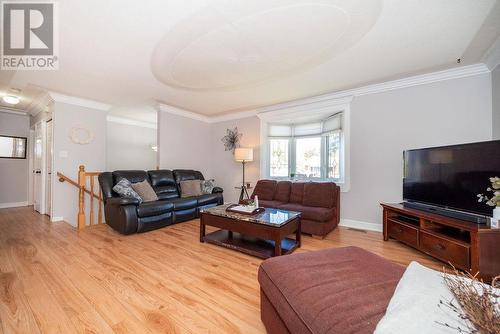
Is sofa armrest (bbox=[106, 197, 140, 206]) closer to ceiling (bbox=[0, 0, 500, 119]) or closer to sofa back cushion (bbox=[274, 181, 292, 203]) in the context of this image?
ceiling (bbox=[0, 0, 500, 119])

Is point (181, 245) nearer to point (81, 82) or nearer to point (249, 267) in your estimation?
point (249, 267)

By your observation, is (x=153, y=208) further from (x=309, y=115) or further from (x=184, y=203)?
(x=309, y=115)

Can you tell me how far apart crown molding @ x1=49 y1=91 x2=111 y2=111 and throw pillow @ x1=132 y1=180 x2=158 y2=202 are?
2.09 meters

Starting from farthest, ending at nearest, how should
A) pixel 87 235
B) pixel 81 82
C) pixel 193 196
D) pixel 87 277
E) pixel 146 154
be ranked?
pixel 146 154 < pixel 193 196 < pixel 81 82 < pixel 87 235 < pixel 87 277

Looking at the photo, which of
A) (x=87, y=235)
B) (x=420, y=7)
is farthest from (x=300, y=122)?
(x=87, y=235)

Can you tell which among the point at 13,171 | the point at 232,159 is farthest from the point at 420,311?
the point at 13,171

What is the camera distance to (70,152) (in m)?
4.01

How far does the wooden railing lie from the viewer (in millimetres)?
3556

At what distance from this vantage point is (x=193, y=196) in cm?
417

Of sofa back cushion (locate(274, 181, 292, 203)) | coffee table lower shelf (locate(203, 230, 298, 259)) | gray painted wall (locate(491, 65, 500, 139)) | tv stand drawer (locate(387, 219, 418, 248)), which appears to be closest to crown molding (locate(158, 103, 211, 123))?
sofa back cushion (locate(274, 181, 292, 203))

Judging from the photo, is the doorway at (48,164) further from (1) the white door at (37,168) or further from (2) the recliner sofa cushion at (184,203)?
(2) the recliner sofa cushion at (184,203)

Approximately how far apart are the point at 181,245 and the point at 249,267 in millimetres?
1061

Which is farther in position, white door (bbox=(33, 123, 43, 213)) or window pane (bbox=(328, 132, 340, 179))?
white door (bbox=(33, 123, 43, 213))

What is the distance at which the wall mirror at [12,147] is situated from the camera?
15.9 ft
